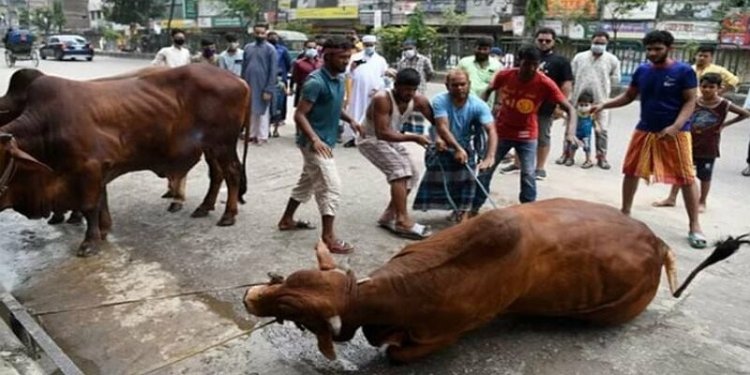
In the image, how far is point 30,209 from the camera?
4.22 meters

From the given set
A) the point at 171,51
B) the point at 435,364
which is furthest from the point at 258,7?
the point at 435,364

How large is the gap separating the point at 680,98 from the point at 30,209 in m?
4.60

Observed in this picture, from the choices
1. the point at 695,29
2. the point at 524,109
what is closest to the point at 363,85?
the point at 524,109

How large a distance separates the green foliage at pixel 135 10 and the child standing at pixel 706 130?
39.5 metres

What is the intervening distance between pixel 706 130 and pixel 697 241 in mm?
1354

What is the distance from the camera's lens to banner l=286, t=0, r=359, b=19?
1186 inches

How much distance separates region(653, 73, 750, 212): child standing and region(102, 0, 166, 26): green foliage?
3949 cm

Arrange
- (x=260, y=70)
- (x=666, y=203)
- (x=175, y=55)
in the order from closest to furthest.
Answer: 1. (x=666, y=203)
2. (x=260, y=70)
3. (x=175, y=55)

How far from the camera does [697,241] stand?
4.71 metres

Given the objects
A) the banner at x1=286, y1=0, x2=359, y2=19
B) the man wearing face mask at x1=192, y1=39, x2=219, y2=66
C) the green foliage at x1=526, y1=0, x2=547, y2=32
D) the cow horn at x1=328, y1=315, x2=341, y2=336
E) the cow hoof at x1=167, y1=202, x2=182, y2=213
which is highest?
the banner at x1=286, y1=0, x2=359, y2=19

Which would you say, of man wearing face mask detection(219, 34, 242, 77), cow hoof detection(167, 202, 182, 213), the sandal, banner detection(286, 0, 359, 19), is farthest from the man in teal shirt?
banner detection(286, 0, 359, 19)

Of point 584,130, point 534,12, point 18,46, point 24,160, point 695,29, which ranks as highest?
point 534,12

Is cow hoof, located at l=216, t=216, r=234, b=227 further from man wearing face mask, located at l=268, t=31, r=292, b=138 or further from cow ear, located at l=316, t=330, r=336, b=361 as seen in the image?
man wearing face mask, located at l=268, t=31, r=292, b=138

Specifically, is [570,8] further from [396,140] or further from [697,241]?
[396,140]
